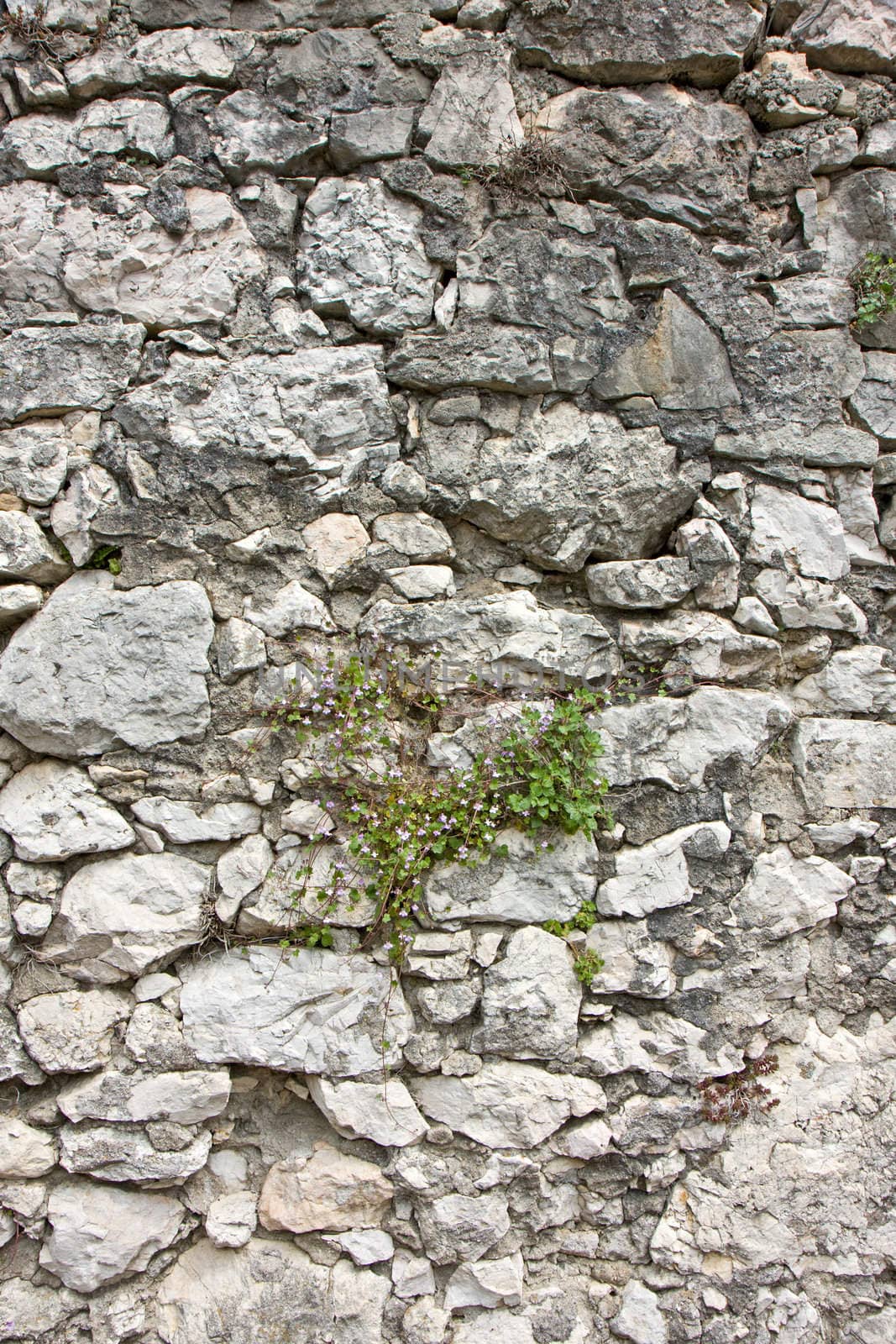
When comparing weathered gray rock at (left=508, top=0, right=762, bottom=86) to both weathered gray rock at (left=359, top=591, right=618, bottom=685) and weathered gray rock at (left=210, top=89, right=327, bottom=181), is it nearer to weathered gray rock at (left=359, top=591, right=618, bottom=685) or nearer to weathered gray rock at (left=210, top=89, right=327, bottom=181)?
weathered gray rock at (left=210, top=89, right=327, bottom=181)

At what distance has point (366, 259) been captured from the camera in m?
2.76

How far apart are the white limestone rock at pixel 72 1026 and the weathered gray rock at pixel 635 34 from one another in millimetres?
3628

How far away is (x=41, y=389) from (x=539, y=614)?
188 cm

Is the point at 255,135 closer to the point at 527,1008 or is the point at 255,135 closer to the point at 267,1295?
the point at 527,1008

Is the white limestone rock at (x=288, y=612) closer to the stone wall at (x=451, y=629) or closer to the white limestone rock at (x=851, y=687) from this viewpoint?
the stone wall at (x=451, y=629)

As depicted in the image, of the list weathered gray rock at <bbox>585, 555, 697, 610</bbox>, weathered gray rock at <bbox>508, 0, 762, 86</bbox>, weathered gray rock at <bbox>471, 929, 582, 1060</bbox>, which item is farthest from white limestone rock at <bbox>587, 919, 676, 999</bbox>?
weathered gray rock at <bbox>508, 0, 762, 86</bbox>

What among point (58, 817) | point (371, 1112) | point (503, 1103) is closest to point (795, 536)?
point (503, 1103)

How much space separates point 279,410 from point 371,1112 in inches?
92.5

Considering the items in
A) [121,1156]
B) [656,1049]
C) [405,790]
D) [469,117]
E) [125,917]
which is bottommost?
[121,1156]

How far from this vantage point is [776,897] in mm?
2705

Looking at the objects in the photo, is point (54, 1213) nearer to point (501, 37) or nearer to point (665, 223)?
point (665, 223)

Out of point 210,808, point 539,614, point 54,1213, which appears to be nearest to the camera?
point 54,1213

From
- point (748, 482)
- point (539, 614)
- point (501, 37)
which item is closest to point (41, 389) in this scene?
point (539, 614)

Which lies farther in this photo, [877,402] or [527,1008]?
[877,402]
